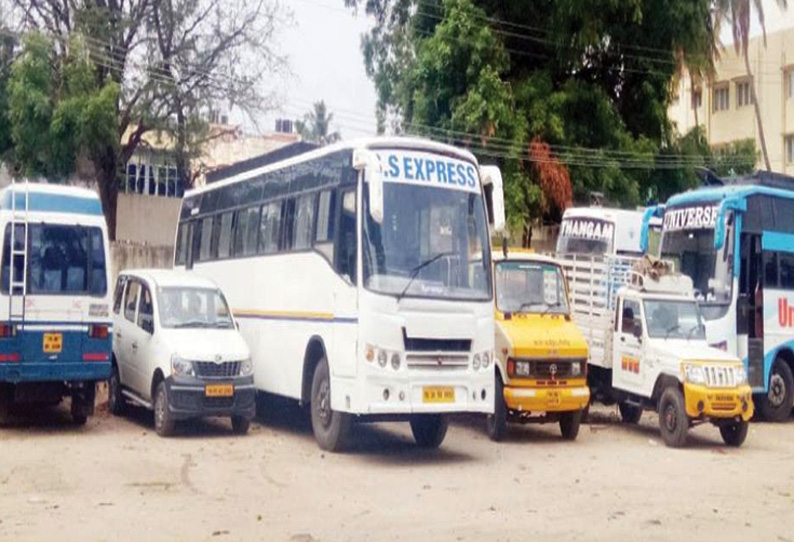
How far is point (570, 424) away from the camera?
661 inches

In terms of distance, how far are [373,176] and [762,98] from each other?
36540 mm

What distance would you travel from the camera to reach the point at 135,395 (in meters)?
17.3

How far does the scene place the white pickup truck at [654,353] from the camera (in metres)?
16.0

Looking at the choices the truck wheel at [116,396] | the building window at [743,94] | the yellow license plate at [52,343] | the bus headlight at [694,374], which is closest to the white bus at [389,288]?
the yellow license plate at [52,343]

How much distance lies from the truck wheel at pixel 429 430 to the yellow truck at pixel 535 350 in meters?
1.14

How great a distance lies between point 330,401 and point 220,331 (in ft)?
9.81

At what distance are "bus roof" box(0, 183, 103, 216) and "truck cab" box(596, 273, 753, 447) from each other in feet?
27.8

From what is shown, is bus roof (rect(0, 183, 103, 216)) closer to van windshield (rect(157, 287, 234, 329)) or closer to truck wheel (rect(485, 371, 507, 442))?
van windshield (rect(157, 287, 234, 329))

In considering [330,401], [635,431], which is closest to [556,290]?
[635,431]

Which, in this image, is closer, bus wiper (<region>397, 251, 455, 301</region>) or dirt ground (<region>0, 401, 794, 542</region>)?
dirt ground (<region>0, 401, 794, 542</region>)

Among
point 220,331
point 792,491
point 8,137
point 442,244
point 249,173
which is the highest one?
point 8,137

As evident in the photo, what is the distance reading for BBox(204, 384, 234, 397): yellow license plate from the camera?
15781mm

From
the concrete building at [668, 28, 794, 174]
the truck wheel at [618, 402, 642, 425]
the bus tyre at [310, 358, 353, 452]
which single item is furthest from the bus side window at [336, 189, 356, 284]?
the concrete building at [668, 28, 794, 174]

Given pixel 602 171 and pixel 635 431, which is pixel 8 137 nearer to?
pixel 602 171
